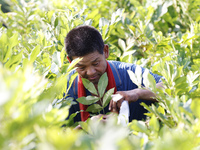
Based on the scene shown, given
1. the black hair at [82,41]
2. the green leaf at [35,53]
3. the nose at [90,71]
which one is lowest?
the nose at [90,71]

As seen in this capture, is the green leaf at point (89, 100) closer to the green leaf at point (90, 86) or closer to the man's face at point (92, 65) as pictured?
the green leaf at point (90, 86)

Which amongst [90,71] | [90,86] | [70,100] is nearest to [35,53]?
[70,100]

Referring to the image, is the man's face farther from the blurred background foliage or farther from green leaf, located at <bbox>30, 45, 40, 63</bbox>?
green leaf, located at <bbox>30, 45, 40, 63</bbox>

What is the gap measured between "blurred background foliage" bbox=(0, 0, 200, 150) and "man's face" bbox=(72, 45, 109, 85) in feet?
0.66

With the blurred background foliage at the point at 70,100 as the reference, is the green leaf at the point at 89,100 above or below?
below

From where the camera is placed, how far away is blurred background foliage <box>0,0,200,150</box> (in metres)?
0.42

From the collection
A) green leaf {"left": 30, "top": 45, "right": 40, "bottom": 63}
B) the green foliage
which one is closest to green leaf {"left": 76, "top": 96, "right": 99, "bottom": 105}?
the green foliage

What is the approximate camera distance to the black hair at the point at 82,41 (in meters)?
1.56

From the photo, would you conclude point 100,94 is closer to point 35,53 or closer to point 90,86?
point 90,86

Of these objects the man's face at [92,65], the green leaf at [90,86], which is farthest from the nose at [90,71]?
the green leaf at [90,86]

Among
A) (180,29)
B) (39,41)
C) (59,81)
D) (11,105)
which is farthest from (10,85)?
(180,29)

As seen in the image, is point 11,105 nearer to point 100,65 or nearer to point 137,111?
point 100,65

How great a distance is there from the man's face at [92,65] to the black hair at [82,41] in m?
0.03

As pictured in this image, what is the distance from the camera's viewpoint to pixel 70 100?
41.8 inches
